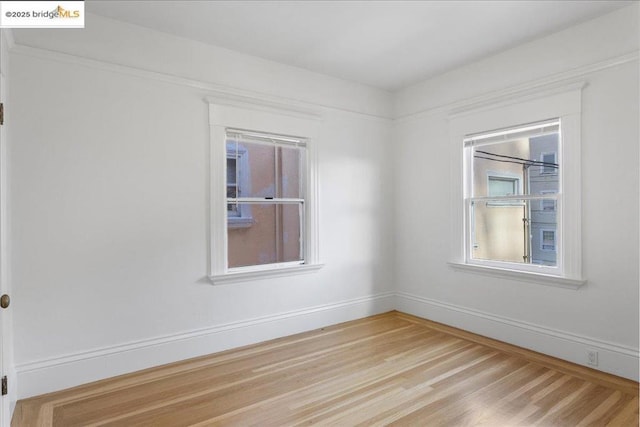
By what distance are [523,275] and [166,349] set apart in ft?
10.8

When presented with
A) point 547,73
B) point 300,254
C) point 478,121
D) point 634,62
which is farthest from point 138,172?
point 634,62

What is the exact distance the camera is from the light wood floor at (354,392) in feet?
7.55

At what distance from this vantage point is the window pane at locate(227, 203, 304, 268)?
363cm

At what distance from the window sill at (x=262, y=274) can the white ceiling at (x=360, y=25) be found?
2.14 m

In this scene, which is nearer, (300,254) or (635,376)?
(635,376)

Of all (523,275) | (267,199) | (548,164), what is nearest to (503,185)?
(548,164)

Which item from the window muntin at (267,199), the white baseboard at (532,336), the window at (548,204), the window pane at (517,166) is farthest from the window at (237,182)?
the window at (548,204)

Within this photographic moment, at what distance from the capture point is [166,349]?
310cm

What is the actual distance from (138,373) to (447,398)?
2.38 metres

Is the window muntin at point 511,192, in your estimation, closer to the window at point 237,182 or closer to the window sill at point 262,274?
the window sill at point 262,274

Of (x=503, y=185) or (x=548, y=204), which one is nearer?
(x=548, y=204)

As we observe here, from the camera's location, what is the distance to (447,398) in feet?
8.32

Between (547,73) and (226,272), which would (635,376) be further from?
(226,272)

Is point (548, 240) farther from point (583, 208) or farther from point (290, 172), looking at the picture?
point (290, 172)
